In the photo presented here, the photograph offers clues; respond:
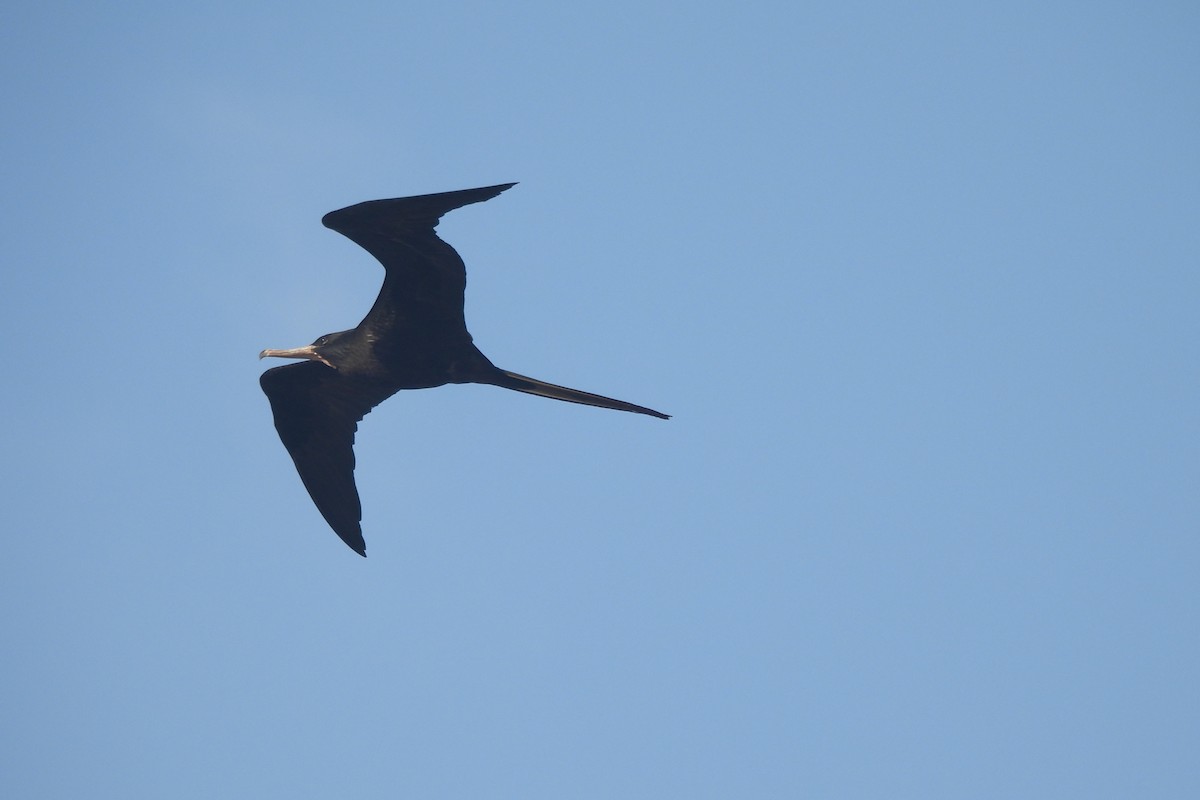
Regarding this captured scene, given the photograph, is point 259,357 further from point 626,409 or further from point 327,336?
point 626,409

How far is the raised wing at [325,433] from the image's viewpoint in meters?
10.8

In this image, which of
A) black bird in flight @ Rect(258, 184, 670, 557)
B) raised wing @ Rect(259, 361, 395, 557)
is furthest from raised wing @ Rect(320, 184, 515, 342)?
raised wing @ Rect(259, 361, 395, 557)

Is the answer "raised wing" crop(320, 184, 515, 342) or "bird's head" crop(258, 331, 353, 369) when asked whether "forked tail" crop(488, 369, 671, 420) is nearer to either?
"raised wing" crop(320, 184, 515, 342)

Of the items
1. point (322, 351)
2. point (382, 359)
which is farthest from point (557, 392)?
point (322, 351)

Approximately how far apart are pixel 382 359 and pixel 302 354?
79 centimetres

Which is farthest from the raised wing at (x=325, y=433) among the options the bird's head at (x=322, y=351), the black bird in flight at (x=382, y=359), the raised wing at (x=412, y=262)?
the raised wing at (x=412, y=262)

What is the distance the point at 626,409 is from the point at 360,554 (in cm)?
311

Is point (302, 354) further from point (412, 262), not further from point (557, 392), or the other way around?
point (557, 392)

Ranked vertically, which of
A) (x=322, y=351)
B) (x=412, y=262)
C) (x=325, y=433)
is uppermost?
(x=412, y=262)

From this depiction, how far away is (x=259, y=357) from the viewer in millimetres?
10438

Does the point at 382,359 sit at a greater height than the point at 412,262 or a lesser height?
lesser

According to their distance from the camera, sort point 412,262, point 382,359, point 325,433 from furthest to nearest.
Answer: point 325,433 → point 382,359 → point 412,262

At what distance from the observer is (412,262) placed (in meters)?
9.38

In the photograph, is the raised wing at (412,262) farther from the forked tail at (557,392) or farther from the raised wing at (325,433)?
the raised wing at (325,433)
